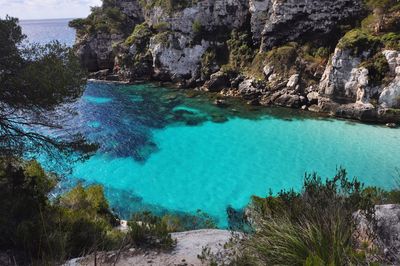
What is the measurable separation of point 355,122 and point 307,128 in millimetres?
5239

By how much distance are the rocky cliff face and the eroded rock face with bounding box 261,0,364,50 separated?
124 mm

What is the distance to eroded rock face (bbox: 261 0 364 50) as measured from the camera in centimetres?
4169

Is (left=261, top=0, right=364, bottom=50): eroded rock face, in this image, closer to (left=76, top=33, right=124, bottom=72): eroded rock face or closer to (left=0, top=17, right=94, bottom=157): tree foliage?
(left=76, top=33, right=124, bottom=72): eroded rock face

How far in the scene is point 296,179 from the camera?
21.7 m

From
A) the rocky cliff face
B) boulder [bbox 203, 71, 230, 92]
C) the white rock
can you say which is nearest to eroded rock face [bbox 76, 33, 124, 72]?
the rocky cliff face

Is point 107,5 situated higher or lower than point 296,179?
higher

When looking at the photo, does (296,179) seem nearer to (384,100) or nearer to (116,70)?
(384,100)

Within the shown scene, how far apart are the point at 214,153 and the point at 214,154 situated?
186mm

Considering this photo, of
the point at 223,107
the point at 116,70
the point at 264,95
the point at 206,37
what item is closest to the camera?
the point at 223,107

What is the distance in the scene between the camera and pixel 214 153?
1032 inches

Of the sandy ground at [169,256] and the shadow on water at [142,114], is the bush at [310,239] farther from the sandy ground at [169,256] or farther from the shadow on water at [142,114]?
the shadow on water at [142,114]

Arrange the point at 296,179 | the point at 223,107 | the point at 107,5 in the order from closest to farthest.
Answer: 1. the point at 296,179
2. the point at 223,107
3. the point at 107,5

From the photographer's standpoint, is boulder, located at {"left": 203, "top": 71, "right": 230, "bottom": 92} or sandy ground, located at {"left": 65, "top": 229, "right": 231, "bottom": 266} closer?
sandy ground, located at {"left": 65, "top": 229, "right": 231, "bottom": 266}

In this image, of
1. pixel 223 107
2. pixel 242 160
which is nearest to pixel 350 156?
pixel 242 160
